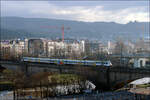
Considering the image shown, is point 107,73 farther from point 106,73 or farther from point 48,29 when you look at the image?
point 48,29

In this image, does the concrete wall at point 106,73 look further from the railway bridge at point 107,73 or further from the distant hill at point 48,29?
the distant hill at point 48,29

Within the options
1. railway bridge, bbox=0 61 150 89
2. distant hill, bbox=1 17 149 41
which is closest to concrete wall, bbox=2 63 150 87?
railway bridge, bbox=0 61 150 89

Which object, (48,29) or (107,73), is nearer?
(107,73)

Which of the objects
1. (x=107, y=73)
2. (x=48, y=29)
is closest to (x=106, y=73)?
(x=107, y=73)

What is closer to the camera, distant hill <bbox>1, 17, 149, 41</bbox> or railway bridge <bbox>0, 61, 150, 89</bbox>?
railway bridge <bbox>0, 61, 150, 89</bbox>

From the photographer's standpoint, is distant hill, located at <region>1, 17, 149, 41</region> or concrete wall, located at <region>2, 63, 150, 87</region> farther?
distant hill, located at <region>1, 17, 149, 41</region>

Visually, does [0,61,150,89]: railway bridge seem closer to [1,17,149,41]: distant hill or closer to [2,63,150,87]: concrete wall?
[2,63,150,87]: concrete wall

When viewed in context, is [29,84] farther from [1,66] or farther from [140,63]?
[140,63]

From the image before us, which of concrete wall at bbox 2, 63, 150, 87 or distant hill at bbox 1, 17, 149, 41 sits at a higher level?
distant hill at bbox 1, 17, 149, 41

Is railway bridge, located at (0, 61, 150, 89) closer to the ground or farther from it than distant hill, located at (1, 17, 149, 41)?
closer to the ground

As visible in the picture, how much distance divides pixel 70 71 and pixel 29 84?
419 centimetres

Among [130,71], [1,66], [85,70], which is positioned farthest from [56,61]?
[130,71]

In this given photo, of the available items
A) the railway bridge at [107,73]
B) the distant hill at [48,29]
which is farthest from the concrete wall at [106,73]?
the distant hill at [48,29]

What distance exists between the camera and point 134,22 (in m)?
176
